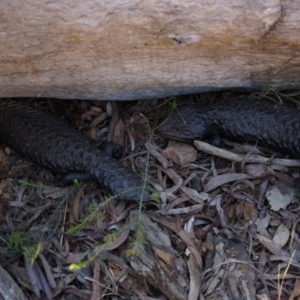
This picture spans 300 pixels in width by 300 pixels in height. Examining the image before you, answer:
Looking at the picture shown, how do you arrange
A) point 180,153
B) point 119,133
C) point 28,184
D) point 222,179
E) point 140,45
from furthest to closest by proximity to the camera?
point 119,133 < point 180,153 < point 222,179 < point 28,184 < point 140,45

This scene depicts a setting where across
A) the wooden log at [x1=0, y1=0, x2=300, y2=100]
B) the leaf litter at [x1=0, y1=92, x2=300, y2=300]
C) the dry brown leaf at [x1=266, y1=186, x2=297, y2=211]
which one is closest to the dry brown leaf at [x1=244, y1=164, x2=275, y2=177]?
the leaf litter at [x1=0, y1=92, x2=300, y2=300]

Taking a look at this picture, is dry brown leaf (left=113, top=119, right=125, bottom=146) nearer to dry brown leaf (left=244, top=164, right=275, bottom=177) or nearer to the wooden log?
the wooden log

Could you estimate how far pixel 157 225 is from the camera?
4.55 meters

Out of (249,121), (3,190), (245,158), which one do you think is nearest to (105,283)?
(3,190)

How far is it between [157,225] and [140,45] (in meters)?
1.43

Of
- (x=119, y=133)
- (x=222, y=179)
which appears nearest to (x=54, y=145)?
(x=119, y=133)

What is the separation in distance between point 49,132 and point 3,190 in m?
0.67

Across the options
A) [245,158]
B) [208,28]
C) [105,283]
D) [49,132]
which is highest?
[208,28]

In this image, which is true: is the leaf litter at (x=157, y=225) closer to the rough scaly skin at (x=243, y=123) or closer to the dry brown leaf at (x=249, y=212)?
the dry brown leaf at (x=249, y=212)

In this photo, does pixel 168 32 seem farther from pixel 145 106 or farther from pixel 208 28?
pixel 145 106

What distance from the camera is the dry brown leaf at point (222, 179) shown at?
479 centimetres

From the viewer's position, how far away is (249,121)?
5.09m

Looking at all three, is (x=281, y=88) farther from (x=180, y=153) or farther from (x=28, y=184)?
(x=28, y=184)

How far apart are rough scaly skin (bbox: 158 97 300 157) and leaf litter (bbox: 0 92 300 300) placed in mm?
111
